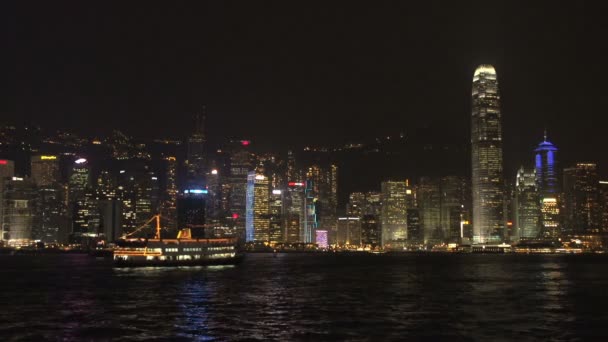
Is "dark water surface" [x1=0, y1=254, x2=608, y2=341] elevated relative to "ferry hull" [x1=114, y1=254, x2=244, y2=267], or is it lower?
lower

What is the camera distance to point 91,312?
185 ft

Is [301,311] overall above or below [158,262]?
below

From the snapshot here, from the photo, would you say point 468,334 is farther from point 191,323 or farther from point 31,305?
point 31,305

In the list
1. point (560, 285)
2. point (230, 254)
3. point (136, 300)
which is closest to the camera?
point (136, 300)

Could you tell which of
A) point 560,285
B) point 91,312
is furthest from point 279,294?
point 560,285

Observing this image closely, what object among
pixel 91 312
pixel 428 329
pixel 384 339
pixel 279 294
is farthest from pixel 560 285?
pixel 91 312

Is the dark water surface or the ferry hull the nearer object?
the dark water surface

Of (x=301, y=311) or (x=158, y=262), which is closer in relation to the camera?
(x=301, y=311)

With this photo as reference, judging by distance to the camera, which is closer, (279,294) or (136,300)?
(136,300)

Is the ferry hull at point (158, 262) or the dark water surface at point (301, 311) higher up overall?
the ferry hull at point (158, 262)

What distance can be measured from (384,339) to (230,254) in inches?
4061

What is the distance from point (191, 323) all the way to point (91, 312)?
11.7 meters

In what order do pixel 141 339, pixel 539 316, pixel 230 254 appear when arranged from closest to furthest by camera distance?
pixel 141 339
pixel 539 316
pixel 230 254

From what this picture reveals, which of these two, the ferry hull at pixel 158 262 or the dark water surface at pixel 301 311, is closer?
the dark water surface at pixel 301 311
